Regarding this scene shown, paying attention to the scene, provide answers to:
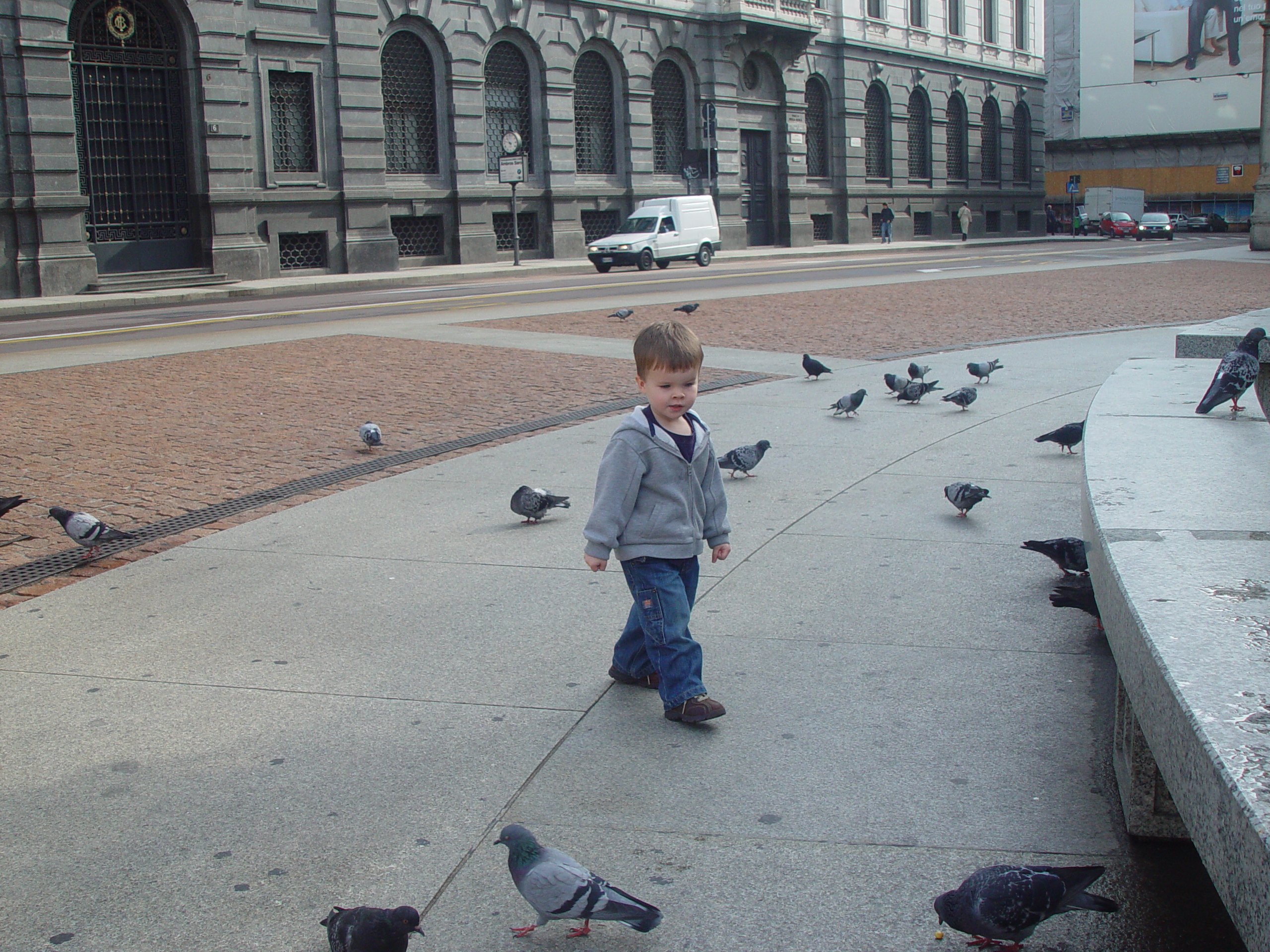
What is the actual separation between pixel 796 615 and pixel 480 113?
1271 inches

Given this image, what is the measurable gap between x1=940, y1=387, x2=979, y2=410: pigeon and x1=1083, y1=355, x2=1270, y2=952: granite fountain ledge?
4.33 metres

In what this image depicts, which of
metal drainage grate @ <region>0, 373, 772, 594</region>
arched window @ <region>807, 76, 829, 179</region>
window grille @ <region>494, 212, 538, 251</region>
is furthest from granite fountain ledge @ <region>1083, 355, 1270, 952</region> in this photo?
arched window @ <region>807, 76, 829, 179</region>

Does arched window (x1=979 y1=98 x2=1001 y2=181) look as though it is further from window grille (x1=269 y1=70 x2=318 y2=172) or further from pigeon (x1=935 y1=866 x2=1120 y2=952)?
pigeon (x1=935 y1=866 x2=1120 y2=952)

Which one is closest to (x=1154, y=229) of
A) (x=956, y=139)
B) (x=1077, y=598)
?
(x=956, y=139)

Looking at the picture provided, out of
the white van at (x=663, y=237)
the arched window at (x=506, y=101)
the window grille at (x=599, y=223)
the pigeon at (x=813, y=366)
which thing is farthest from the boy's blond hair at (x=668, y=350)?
the window grille at (x=599, y=223)

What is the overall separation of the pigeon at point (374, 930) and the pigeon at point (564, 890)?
0.86 ft

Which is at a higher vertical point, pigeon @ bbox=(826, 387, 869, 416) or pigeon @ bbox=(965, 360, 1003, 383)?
pigeon @ bbox=(965, 360, 1003, 383)

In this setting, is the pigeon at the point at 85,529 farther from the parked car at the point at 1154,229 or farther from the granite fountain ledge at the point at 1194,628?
the parked car at the point at 1154,229

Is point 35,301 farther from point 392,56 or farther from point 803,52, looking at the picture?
point 803,52

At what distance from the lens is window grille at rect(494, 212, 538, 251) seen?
37.2 meters

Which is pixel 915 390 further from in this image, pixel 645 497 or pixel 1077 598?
pixel 645 497

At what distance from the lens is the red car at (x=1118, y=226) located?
60094 millimetres

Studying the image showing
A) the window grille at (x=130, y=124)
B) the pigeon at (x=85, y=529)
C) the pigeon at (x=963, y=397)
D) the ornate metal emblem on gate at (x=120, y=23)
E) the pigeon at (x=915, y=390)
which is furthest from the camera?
the ornate metal emblem on gate at (x=120, y=23)

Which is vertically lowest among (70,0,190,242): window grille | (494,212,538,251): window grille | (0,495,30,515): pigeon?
A: (0,495,30,515): pigeon
